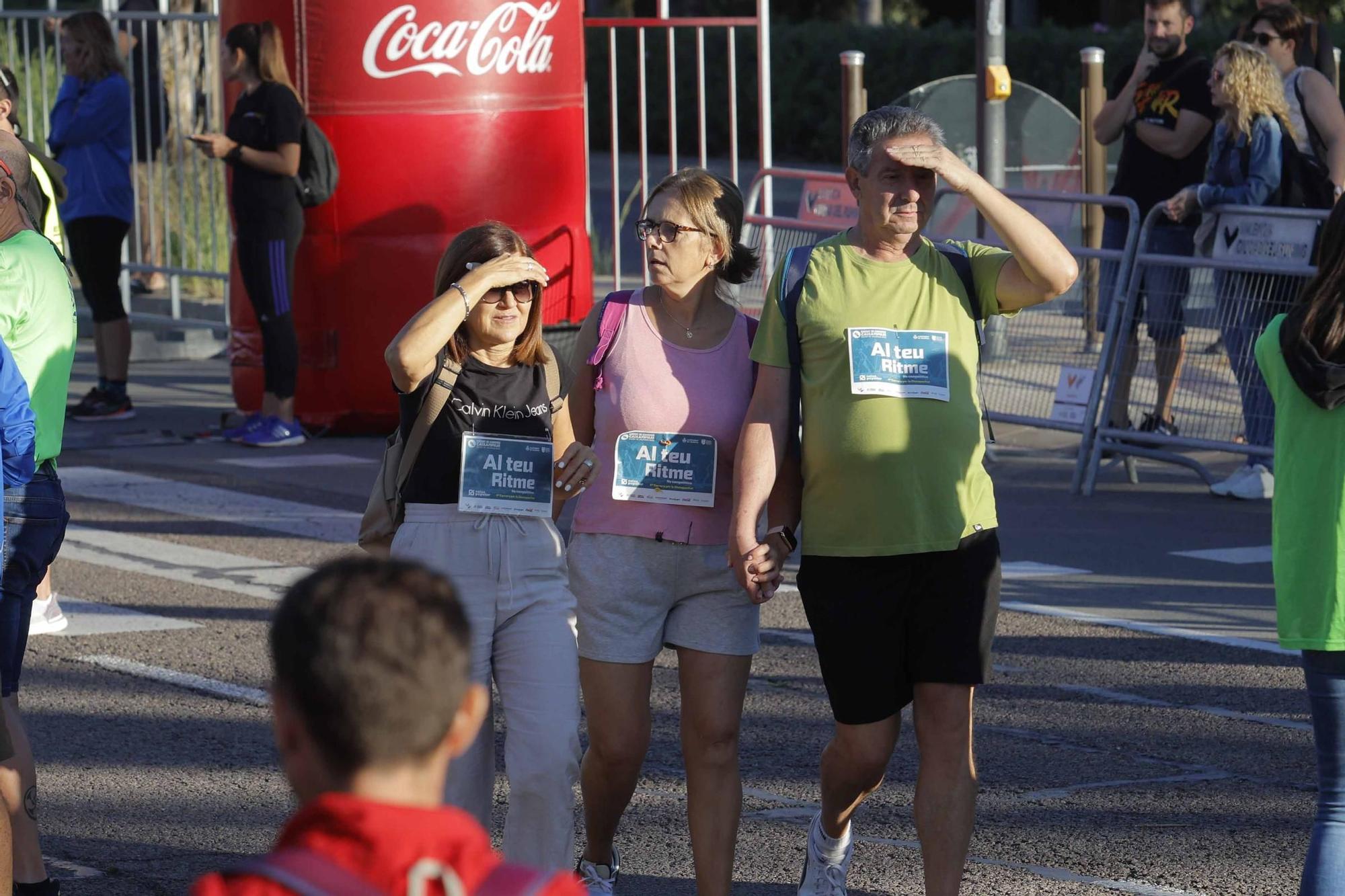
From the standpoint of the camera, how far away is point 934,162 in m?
4.23

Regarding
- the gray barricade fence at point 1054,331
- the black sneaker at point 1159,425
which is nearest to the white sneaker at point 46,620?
the gray barricade fence at point 1054,331

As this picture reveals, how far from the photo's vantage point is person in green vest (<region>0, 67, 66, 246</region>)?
22.6 feet

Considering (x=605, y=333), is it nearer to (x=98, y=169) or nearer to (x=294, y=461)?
(x=294, y=461)

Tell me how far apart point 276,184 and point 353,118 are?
2.49 feet

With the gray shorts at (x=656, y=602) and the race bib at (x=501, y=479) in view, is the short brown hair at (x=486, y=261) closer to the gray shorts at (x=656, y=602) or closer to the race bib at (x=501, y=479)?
the race bib at (x=501, y=479)

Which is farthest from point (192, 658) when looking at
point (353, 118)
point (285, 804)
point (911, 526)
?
point (353, 118)

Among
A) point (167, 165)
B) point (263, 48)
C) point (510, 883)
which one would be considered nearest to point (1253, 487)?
point (263, 48)

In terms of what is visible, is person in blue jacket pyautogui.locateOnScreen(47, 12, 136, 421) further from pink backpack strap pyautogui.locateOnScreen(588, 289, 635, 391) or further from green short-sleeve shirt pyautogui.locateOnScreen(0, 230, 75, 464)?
pink backpack strap pyautogui.locateOnScreen(588, 289, 635, 391)

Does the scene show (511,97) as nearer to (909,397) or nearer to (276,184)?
(276,184)

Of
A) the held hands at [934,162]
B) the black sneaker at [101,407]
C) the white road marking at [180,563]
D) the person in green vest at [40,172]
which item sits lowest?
the black sneaker at [101,407]

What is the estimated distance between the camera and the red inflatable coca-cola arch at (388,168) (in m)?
12.0

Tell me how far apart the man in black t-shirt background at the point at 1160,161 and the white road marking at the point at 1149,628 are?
285 cm

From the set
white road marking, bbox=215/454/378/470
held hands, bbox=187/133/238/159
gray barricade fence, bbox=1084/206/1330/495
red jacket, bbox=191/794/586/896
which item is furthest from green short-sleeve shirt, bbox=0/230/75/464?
gray barricade fence, bbox=1084/206/1330/495

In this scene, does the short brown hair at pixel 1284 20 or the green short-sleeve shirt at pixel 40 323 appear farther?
the short brown hair at pixel 1284 20
